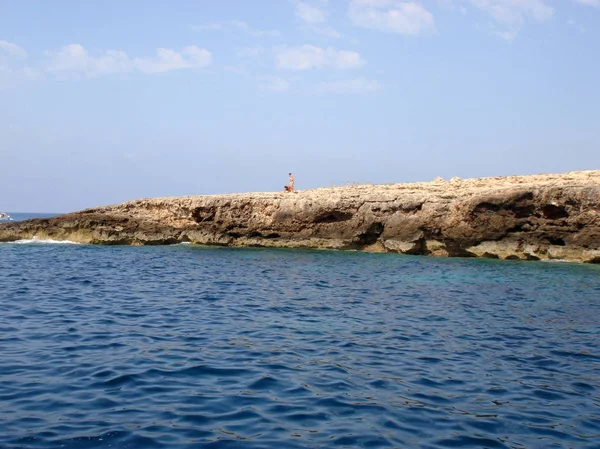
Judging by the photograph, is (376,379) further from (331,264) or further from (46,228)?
(46,228)

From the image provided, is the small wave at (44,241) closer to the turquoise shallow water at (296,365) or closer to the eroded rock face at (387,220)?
the eroded rock face at (387,220)

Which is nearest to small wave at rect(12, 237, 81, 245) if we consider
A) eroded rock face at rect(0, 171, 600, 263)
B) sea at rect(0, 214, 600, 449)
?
eroded rock face at rect(0, 171, 600, 263)

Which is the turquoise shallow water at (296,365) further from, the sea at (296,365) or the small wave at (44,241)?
the small wave at (44,241)

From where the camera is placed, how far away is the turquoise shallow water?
576 centimetres

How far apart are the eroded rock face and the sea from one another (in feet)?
26.5

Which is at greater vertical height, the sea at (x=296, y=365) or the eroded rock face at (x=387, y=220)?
the eroded rock face at (x=387, y=220)

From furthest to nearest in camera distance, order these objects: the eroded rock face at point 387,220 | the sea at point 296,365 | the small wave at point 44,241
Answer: the small wave at point 44,241 → the eroded rock face at point 387,220 → the sea at point 296,365

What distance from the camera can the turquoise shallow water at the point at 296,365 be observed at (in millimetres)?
5762

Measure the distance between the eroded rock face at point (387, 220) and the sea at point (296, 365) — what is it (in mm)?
8090

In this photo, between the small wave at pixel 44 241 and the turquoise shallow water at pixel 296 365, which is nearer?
the turquoise shallow water at pixel 296 365

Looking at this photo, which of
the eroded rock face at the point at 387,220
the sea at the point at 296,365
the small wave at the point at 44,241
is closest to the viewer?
the sea at the point at 296,365

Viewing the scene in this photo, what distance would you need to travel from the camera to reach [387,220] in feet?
89.0

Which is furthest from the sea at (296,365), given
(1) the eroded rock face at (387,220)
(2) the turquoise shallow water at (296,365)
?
(1) the eroded rock face at (387,220)

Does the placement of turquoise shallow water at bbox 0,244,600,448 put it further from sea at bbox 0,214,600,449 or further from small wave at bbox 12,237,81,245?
small wave at bbox 12,237,81,245
